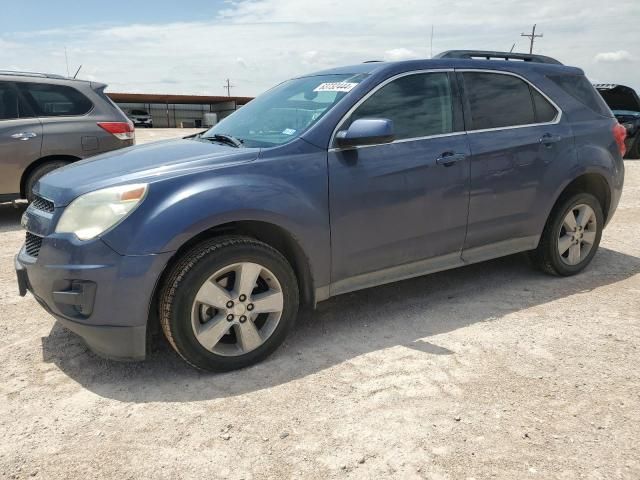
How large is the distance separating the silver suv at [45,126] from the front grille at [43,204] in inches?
137

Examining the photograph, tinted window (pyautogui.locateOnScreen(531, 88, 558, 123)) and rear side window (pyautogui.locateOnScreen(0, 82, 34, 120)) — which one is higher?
rear side window (pyautogui.locateOnScreen(0, 82, 34, 120))

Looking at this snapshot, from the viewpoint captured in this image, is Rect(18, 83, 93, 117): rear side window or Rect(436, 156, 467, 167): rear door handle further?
Rect(18, 83, 93, 117): rear side window

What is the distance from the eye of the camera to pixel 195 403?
271 cm

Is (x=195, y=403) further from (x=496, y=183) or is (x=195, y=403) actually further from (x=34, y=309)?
(x=496, y=183)

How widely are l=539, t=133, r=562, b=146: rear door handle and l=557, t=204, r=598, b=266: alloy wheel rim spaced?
0.60m

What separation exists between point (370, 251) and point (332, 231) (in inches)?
12.9

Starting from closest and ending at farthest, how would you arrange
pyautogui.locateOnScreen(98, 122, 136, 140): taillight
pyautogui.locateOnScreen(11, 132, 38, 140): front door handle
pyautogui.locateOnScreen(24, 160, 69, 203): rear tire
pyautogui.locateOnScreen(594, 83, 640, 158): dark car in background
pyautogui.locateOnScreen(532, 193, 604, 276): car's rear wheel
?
pyautogui.locateOnScreen(532, 193, 604, 276): car's rear wheel, pyautogui.locateOnScreen(11, 132, 38, 140): front door handle, pyautogui.locateOnScreen(24, 160, 69, 203): rear tire, pyautogui.locateOnScreen(98, 122, 136, 140): taillight, pyautogui.locateOnScreen(594, 83, 640, 158): dark car in background

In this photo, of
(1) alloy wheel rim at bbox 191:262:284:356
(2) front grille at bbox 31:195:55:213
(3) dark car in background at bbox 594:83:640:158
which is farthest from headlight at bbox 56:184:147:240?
(3) dark car in background at bbox 594:83:640:158

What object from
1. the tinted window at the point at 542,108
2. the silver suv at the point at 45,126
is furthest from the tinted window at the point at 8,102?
the tinted window at the point at 542,108

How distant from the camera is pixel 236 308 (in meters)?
2.92

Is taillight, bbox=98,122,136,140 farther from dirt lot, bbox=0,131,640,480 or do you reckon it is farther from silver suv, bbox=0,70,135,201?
dirt lot, bbox=0,131,640,480

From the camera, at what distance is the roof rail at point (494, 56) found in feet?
13.4

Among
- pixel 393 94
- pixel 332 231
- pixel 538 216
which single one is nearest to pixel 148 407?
pixel 332 231

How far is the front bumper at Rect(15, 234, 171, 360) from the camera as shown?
265 cm
